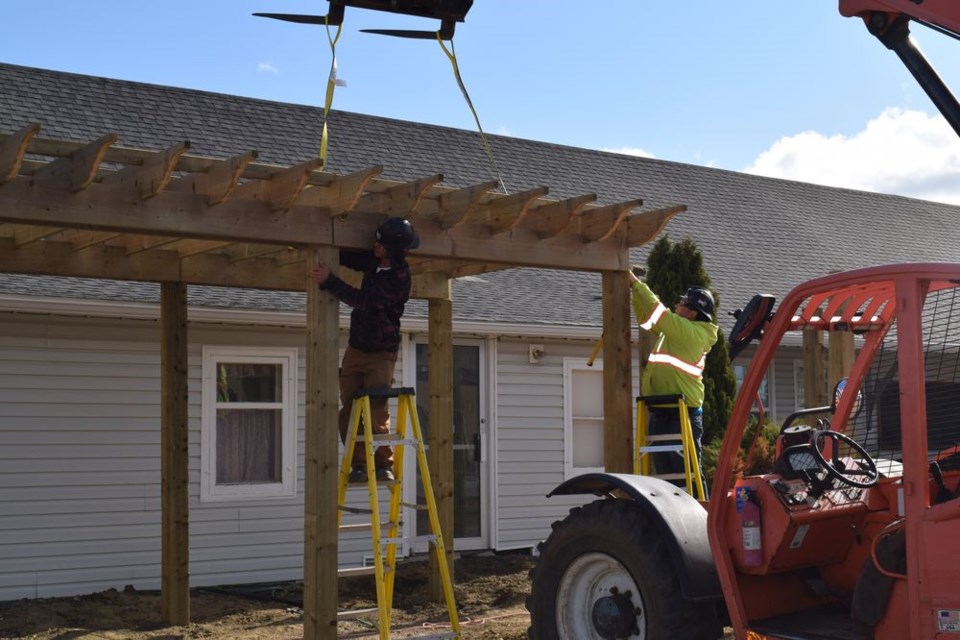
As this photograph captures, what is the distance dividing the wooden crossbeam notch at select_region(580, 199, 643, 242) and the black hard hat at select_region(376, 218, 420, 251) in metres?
1.44

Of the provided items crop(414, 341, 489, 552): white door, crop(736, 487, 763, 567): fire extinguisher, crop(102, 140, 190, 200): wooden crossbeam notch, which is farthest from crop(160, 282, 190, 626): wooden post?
crop(736, 487, 763, 567): fire extinguisher

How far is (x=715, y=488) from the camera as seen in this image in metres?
5.46

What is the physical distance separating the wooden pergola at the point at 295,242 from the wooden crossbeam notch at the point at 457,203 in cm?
1

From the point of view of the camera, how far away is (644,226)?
8.08 meters

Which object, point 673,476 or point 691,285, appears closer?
point 673,476

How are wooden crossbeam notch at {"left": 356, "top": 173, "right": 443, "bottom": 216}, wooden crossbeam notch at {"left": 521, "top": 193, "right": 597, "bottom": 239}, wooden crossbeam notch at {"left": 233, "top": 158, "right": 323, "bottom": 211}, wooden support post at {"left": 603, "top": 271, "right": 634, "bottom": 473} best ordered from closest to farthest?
wooden crossbeam notch at {"left": 233, "top": 158, "right": 323, "bottom": 211}
wooden crossbeam notch at {"left": 356, "top": 173, "right": 443, "bottom": 216}
wooden crossbeam notch at {"left": 521, "top": 193, "right": 597, "bottom": 239}
wooden support post at {"left": 603, "top": 271, "right": 634, "bottom": 473}

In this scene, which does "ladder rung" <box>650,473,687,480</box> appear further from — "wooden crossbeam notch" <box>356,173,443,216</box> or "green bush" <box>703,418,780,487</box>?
"wooden crossbeam notch" <box>356,173,443,216</box>

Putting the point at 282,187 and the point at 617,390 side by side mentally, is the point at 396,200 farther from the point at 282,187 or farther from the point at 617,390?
the point at 617,390

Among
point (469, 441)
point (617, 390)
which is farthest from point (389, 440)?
point (469, 441)

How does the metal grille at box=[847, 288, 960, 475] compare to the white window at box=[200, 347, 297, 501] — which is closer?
the metal grille at box=[847, 288, 960, 475]

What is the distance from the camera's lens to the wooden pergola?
620 cm

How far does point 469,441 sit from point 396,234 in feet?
20.9

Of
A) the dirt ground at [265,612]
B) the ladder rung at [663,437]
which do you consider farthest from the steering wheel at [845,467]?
the dirt ground at [265,612]

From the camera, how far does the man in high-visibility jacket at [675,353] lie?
778 cm
